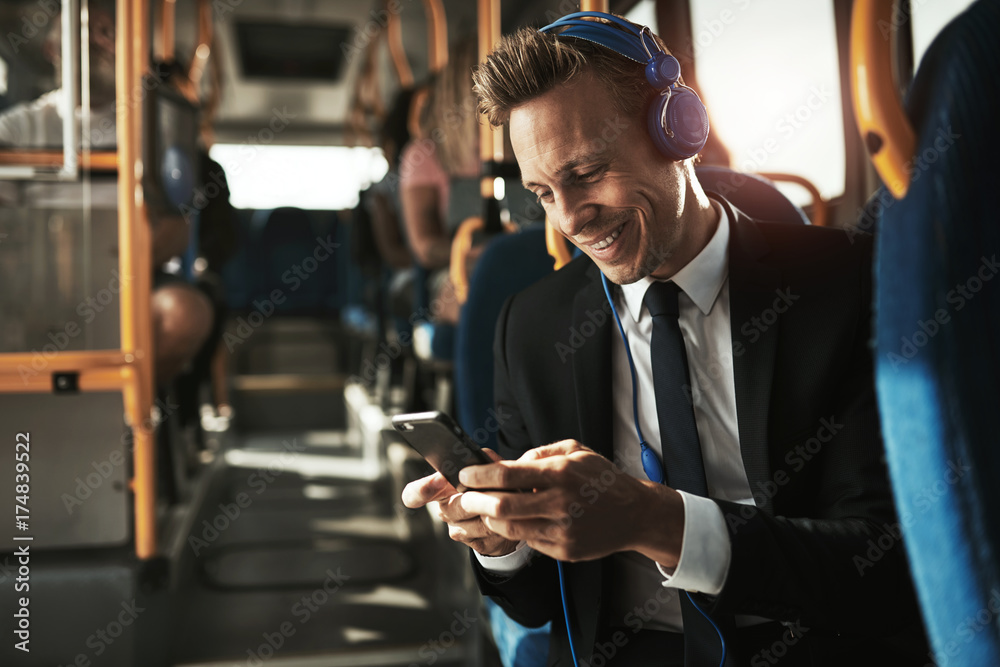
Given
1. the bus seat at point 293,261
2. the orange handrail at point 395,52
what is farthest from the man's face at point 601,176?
the bus seat at point 293,261

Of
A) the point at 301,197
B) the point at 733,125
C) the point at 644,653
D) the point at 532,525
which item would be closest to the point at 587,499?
the point at 532,525

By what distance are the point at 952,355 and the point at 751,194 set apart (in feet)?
2.73

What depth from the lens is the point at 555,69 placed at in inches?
36.5

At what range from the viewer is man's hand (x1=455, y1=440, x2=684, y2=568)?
2.15 ft

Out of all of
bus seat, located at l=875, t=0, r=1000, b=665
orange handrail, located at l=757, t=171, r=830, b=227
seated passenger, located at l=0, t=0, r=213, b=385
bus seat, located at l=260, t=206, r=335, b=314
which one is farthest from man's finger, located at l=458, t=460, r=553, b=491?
bus seat, located at l=260, t=206, r=335, b=314

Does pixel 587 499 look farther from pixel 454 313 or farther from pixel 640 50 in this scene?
pixel 454 313

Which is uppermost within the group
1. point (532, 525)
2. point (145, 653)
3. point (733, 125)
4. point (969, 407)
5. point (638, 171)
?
point (733, 125)

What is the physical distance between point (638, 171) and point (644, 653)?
0.63 metres

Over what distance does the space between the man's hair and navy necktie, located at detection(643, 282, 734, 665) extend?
25 cm

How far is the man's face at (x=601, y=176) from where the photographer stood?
927 millimetres

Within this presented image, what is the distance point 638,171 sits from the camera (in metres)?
0.95

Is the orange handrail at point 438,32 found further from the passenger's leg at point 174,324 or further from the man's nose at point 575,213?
the man's nose at point 575,213

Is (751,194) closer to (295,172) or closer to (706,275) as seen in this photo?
(706,275)

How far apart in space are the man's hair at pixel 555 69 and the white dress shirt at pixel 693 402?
23 centimetres
